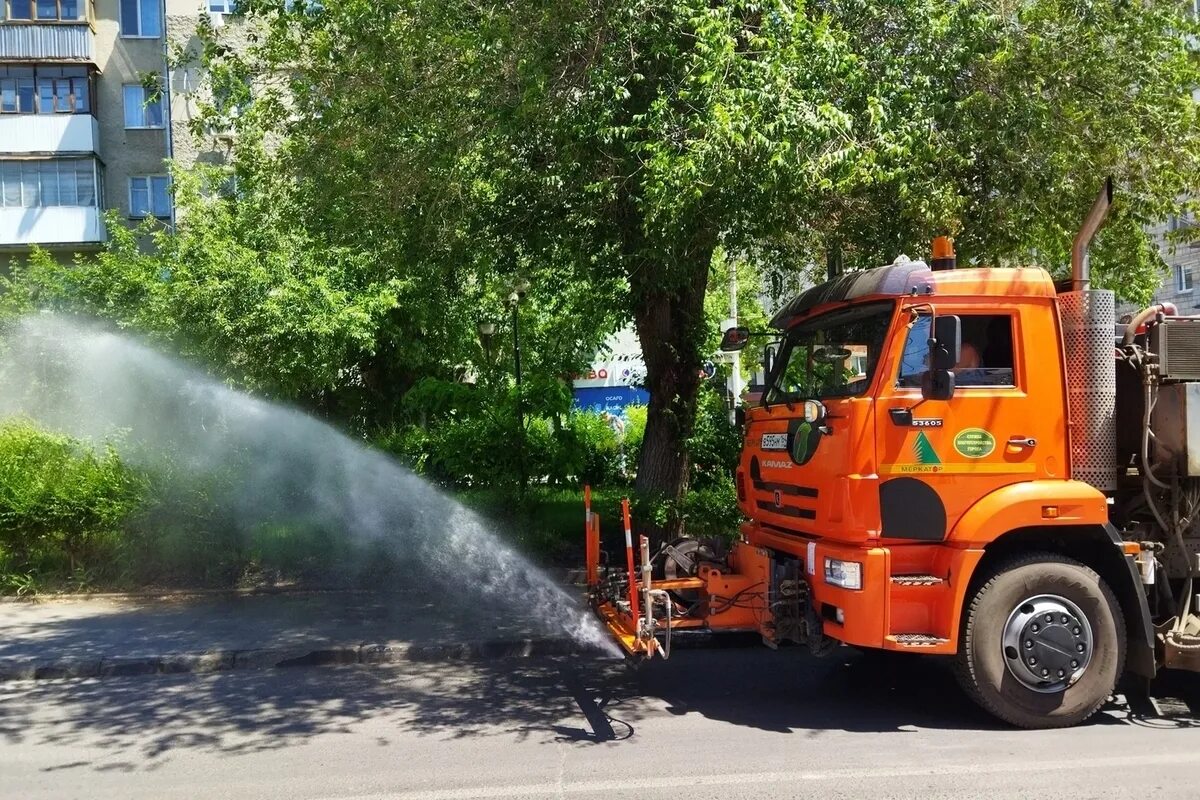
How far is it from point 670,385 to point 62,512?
7093 millimetres

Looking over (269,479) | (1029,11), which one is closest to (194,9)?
(269,479)

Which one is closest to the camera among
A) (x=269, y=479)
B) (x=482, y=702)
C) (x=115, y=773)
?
(x=115, y=773)

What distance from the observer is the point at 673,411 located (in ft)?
35.2

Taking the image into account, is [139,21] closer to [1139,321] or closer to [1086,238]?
[1086,238]

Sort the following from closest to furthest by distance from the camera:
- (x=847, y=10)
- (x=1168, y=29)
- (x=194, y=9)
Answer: (x=847, y=10), (x=1168, y=29), (x=194, y=9)

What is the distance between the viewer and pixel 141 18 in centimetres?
2900

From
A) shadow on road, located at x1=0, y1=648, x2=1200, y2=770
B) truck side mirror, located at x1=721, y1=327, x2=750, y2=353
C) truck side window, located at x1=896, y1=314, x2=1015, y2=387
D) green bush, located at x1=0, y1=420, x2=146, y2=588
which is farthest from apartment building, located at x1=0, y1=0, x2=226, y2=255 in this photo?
truck side window, located at x1=896, y1=314, x2=1015, y2=387

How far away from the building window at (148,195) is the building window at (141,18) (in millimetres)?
4361

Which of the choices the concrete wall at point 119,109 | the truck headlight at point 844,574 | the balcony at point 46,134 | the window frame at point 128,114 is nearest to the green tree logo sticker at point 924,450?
the truck headlight at point 844,574

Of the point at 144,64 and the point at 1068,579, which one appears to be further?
the point at 144,64

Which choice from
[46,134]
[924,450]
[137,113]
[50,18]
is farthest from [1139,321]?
[50,18]

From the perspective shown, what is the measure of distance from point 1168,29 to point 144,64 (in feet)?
91.4

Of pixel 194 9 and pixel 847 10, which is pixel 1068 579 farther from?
pixel 194 9

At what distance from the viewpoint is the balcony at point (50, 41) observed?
1082 inches
